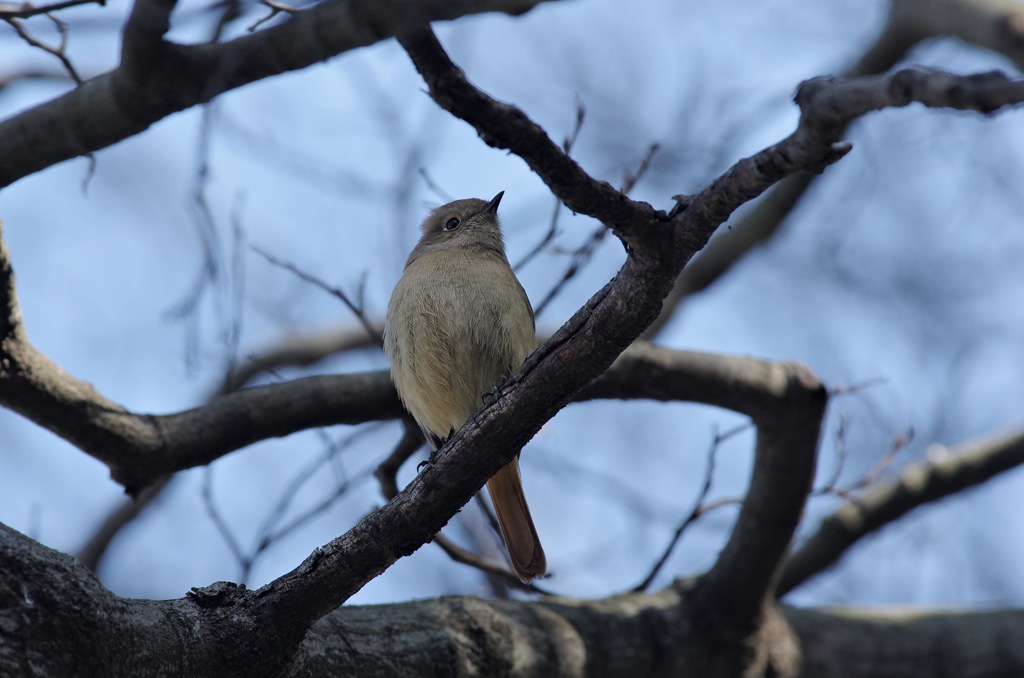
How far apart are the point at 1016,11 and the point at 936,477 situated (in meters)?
2.75

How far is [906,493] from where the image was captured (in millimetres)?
5570

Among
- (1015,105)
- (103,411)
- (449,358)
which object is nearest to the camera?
(1015,105)

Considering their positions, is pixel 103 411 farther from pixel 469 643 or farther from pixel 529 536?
pixel 529 536

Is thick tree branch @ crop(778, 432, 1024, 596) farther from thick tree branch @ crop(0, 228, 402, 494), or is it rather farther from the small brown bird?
thick tree branch @ crop(0, 228, 402, 494)

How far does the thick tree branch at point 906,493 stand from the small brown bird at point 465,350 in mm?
2006

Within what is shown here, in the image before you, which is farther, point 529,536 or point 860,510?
point 860,510

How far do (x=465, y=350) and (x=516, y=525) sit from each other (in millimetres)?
933

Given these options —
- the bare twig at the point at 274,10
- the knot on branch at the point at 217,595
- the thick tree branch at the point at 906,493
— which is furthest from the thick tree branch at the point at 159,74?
the thick tree branch at the point at 906,493

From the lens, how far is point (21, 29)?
357 centimetres

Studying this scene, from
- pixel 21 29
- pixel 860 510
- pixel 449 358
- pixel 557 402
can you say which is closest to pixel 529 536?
pixel 449 358

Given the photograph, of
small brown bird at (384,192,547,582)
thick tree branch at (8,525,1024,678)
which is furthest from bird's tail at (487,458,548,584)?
thick tree branch at (8,525,1024,678)

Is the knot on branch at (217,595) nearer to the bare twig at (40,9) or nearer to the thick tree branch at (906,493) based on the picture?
the bare twig at (40,9)

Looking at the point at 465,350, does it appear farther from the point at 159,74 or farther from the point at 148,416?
the point at 159,74

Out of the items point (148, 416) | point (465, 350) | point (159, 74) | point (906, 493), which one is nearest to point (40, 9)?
point (159, 74)
